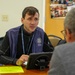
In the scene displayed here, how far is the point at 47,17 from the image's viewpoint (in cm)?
437

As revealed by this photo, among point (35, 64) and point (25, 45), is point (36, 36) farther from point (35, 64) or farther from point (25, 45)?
point (35, 64)

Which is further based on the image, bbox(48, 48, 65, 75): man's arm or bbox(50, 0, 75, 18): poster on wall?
bbox(50, 0, 75, 18): poster on wall

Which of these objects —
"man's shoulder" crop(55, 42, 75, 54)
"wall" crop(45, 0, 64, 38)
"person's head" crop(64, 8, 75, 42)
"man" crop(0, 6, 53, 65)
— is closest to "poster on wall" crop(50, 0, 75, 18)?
"wall" crop(45, 0, 64, 38)

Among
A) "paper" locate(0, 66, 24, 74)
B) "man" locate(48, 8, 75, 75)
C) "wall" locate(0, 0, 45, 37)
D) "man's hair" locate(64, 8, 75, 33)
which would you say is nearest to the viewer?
"man" locate(48, 8, 75, 75)

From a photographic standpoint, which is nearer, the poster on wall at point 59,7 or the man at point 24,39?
the man at point 24,39

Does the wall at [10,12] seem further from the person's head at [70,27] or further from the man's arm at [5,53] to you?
the person's head at [70,27]

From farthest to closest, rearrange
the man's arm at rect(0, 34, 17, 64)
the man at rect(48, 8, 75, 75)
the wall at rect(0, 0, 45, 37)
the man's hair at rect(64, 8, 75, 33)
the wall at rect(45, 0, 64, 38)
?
the wall at rect(45, 0, 64, 38) < the wall at rect(0, 0, 45, 37) < the man's arm at rect(0, 34, 17, 64) < the man's hair at rect(64, 8, 75, 33) < the man at rect(48, 8, 75, 75)

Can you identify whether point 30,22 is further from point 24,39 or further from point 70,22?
point 70,22

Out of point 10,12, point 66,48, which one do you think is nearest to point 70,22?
point 66,48

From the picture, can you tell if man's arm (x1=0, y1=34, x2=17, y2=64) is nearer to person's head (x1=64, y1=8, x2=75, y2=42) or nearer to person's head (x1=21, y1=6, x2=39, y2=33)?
person's head (x1=21, y1=6, x2=39, y2=33)

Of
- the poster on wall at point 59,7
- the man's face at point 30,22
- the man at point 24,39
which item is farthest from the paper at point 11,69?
the poster on wall at point 59,7

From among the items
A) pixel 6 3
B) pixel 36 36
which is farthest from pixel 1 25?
pixel 36 36

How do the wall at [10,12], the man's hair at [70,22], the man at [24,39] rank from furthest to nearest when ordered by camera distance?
1. the wall at [10,12]
2. the man at [24,39]
3. the man's hair at [70,22]

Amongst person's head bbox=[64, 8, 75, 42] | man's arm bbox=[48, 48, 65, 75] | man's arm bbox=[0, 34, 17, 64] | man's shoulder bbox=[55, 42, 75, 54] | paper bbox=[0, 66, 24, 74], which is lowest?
paper bbox=[0, 66, 24, 74]
